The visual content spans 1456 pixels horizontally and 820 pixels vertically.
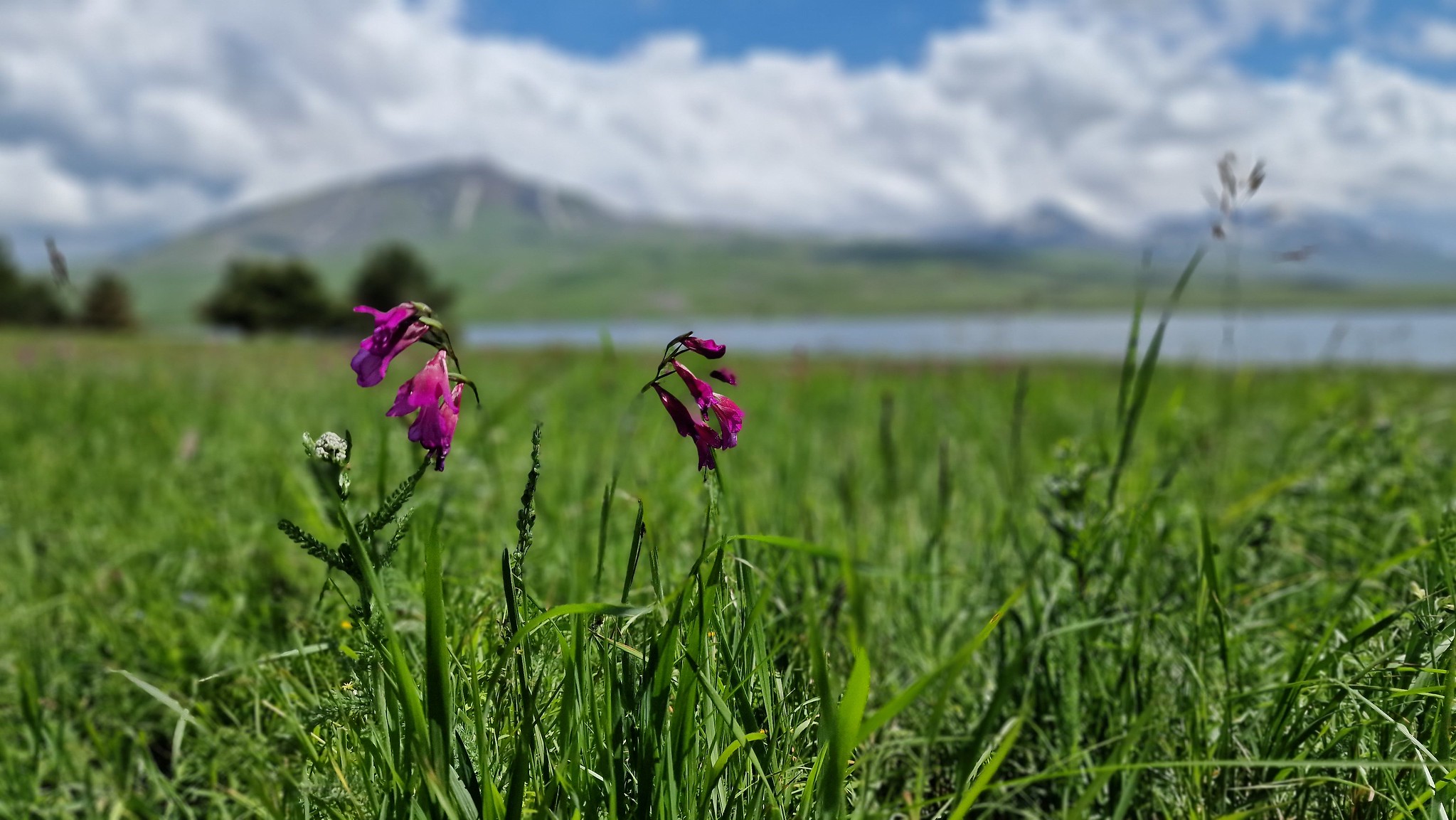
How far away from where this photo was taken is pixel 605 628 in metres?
1.39

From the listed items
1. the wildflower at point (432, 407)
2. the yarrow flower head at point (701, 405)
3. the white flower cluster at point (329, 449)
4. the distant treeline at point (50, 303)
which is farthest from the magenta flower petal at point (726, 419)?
the distant treeline at point (50, 303)

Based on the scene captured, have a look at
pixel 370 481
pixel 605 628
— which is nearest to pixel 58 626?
pixel 370 481

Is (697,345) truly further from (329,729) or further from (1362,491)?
(1362,491)

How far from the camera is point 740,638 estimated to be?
1326 millimetres

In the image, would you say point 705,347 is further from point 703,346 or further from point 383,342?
point 383,342

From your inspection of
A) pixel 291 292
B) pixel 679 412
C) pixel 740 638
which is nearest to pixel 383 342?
pixel 679 412

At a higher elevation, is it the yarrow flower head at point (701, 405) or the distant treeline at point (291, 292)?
the distant treeline at point (291, 292)

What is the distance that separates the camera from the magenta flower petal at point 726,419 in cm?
125

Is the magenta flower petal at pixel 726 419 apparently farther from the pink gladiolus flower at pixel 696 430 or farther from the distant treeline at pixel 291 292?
the distant treeline at pixel 291 292

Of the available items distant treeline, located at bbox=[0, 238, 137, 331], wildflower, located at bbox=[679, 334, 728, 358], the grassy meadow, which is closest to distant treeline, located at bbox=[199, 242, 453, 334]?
distant treeline, located at bbox=[0, 238, 137, 331]

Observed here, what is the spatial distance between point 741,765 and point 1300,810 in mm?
1092

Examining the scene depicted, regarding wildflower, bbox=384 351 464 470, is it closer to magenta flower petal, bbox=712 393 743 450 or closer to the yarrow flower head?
the yarrow flower head

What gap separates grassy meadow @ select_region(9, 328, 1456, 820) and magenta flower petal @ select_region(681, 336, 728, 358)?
0.22 metres

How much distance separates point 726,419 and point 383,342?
50 cm
